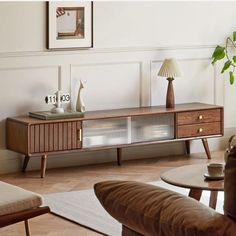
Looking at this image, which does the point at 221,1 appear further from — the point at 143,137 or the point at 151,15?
the point at 143,137

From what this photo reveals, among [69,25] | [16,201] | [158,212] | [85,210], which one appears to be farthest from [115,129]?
[158,212]

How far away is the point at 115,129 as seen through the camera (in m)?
6.71

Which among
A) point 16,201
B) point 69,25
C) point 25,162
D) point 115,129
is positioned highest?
point 69,25

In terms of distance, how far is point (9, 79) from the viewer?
254 inches

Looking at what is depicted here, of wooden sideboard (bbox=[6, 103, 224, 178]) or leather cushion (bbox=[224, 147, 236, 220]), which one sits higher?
leather cushion (bbox=[224, 147, 236, 220])

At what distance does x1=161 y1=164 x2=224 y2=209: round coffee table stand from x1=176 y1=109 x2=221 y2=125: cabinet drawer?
7.58ft

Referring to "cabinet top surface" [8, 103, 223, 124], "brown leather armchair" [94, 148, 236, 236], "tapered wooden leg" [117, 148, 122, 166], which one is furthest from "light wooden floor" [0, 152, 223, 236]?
"brown leather armchair" [94, 148, 236, 236]

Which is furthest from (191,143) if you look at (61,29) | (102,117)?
(61,29)

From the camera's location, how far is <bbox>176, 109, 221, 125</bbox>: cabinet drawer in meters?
7.01

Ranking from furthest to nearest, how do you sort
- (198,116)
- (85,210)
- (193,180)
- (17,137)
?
(198,116)
(17,137)
(85,210)
(193,180)

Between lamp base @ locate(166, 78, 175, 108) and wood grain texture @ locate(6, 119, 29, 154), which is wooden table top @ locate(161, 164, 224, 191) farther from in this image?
lamp base @ locate(166, 78, 175, 108)

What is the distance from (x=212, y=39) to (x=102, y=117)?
160cm

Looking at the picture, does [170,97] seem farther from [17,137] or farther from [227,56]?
[17,137]

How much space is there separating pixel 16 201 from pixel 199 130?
351 cm
